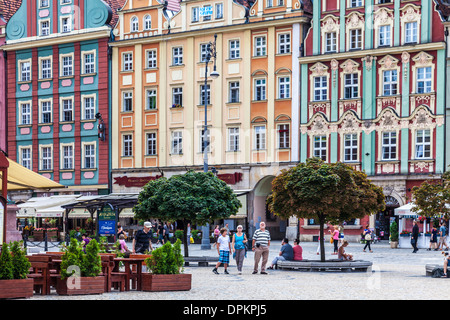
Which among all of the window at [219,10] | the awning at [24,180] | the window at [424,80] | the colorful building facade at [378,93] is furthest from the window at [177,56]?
the awning at [24,180]

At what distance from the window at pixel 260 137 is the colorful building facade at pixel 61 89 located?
10393mm

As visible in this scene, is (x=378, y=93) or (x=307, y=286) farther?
(x=378, y=93)

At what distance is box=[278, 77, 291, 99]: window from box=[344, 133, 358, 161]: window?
Result: 14.0 feet

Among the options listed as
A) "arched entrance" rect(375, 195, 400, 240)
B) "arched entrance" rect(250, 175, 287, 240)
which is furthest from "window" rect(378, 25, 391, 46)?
"arched entrance" rect(250, 175, 287, 240)

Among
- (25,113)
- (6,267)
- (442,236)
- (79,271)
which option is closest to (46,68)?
(25,113)

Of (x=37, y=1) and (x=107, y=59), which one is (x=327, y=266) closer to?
(x=107, y=59)

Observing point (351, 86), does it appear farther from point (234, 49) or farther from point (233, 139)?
point (233, 139)

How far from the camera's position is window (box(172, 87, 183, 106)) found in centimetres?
5803

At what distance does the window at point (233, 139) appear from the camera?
183 ft

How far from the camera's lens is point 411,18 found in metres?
50.0

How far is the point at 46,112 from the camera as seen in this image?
206 ft

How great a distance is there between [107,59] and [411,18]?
1941cm

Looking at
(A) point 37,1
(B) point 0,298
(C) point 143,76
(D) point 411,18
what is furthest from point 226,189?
(A) point 37,1

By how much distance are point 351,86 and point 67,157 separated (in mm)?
19567
